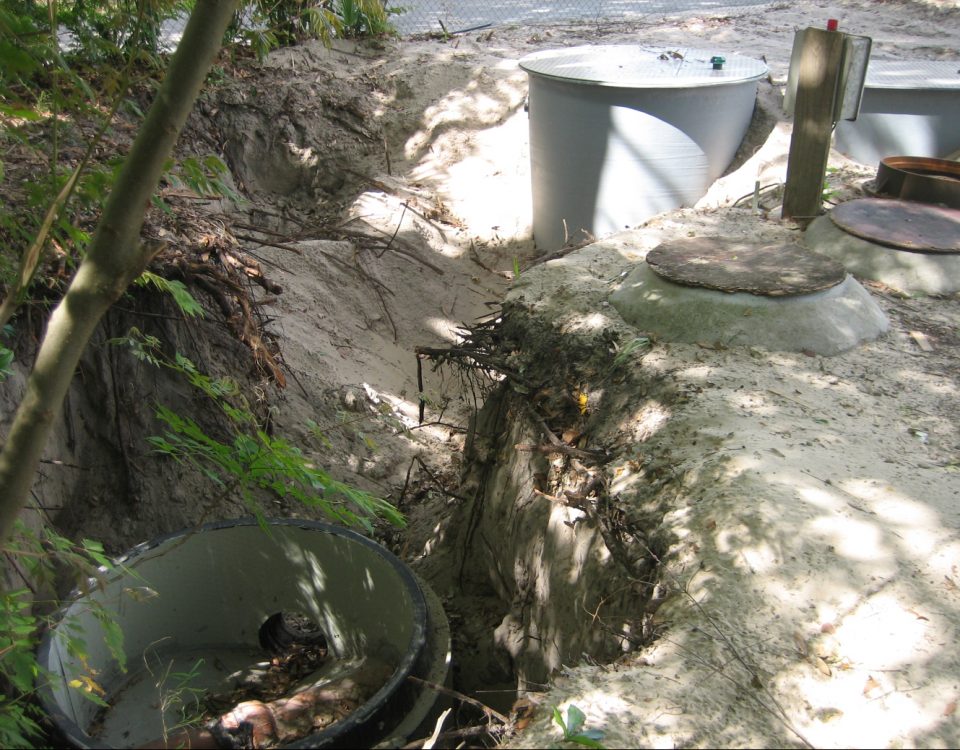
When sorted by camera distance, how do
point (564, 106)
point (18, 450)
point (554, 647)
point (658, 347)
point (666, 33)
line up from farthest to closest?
point (666, 33) → point (564, 106) → point (658, 347) → point (554, 647) → point (18, 450)

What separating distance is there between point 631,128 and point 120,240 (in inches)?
221

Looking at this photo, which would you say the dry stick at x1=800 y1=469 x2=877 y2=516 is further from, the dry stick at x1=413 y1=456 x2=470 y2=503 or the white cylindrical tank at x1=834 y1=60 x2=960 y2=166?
the white cylindrical tank at x1=834 y1=60 x2=960 y2=166

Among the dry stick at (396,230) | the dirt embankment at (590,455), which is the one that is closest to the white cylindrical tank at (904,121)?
the dirt embankment at (590,455)

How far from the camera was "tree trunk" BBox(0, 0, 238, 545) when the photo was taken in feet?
4.30

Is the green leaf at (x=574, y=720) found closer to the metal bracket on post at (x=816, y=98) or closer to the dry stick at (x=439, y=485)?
the dry stick at (x=439, y=485)

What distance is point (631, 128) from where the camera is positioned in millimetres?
6434

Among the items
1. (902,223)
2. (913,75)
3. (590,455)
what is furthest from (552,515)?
(913,75)

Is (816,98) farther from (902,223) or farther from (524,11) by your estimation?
(524,11)

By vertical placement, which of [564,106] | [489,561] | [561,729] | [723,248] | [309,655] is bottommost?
[309,655]

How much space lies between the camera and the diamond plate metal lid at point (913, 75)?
20.3 feet

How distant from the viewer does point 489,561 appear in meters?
4.07

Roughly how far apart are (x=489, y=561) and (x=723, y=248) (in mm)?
1946

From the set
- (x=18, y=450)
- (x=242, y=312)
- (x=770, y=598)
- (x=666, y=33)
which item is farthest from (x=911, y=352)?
(x=666, y=33)

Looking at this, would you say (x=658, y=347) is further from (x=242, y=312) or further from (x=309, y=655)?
(x=309, y=655)
